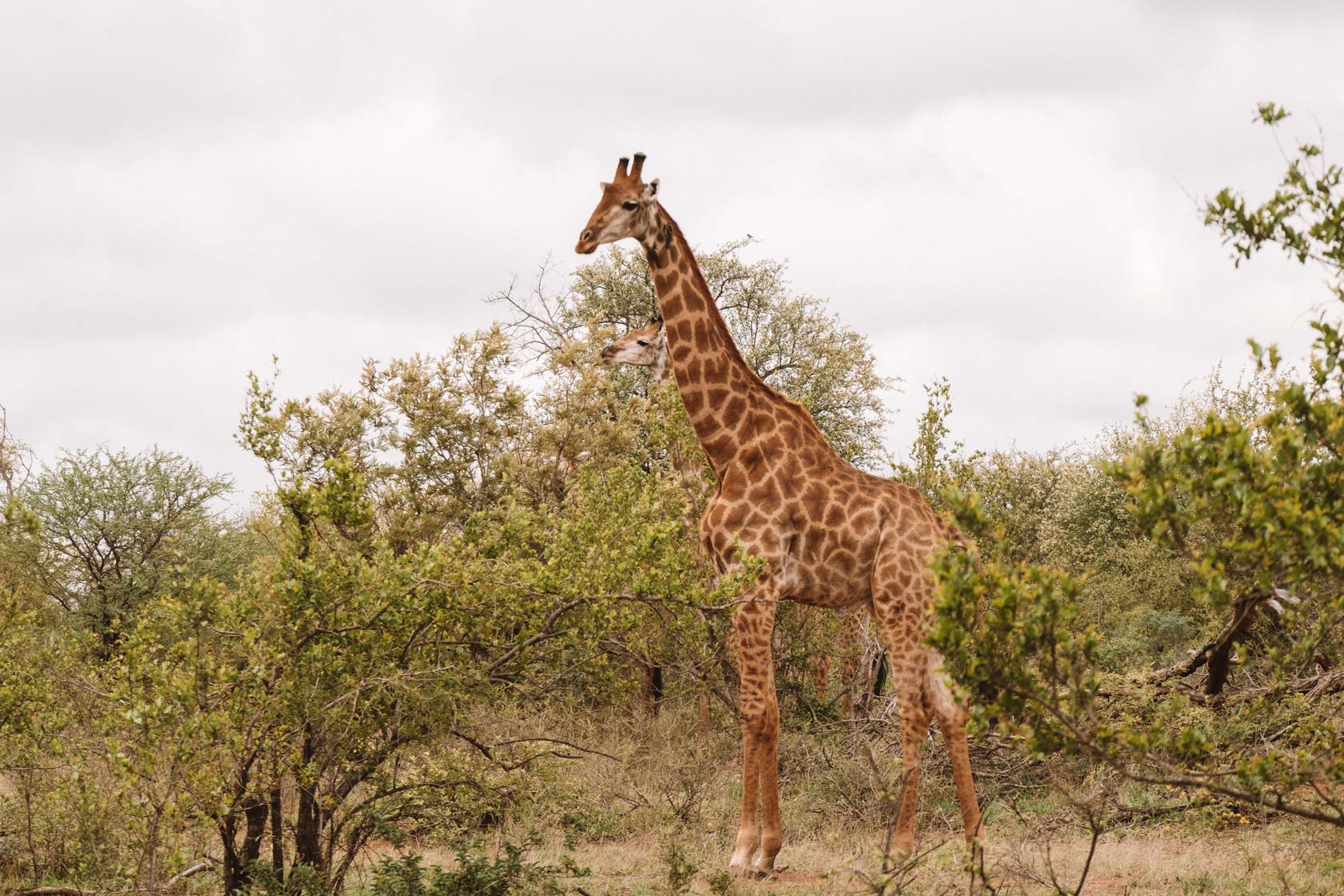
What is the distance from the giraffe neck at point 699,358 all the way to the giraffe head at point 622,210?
0.88ft

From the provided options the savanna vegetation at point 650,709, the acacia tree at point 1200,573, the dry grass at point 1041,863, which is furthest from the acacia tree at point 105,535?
the acacia tree at point 1200,573

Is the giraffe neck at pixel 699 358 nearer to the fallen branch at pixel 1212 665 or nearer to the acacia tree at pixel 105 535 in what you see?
the fallen branch at pixel 1212 665

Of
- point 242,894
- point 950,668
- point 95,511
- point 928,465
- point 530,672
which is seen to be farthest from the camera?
point 95,511

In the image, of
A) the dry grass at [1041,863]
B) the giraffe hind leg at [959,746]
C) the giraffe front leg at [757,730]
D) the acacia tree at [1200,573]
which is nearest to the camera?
the acacia tree at [1200,573]

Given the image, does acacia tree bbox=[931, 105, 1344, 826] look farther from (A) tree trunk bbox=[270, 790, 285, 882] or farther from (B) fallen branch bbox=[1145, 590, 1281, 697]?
(B) fallen branch bbox=[1145, 590, 1281, 697]

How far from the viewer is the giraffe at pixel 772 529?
896 centimetres

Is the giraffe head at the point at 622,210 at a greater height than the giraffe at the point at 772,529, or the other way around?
the giraffe head at the point at 622,210

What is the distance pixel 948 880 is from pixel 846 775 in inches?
109

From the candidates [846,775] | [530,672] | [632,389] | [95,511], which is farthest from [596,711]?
[632,389]

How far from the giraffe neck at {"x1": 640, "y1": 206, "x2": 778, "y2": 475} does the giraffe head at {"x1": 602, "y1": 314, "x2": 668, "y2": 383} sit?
2.79 ft

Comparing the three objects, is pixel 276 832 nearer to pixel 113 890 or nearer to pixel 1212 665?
pixel 113 890

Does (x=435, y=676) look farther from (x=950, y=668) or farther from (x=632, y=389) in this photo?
(x=632, y=389)

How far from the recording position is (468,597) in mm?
7102

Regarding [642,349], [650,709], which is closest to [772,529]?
[642,349]
